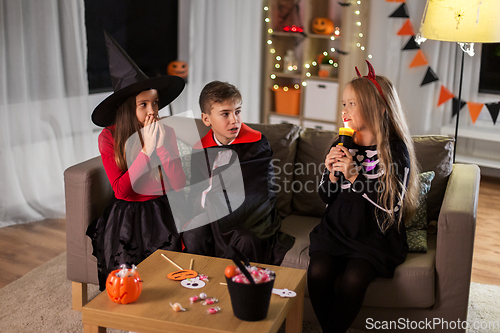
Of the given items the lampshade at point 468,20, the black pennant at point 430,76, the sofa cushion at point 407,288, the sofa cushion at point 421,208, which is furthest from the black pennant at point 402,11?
the sofa cushion at point 407,288

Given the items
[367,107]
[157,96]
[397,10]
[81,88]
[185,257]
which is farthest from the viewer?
[397,10]

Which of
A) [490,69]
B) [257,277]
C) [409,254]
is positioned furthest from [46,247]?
[490,69]

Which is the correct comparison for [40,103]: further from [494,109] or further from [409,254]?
[494,109]

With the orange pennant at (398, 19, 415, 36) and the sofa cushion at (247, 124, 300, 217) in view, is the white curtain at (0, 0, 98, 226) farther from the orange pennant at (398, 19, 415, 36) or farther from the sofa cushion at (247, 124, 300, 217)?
the orange pennant at (398, 19, 415, 36)

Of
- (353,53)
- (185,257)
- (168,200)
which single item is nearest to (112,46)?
(168,200)

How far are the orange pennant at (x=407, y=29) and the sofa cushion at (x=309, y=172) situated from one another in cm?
225

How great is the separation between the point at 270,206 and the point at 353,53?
2.66 meters

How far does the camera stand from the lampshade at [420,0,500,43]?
2352mm

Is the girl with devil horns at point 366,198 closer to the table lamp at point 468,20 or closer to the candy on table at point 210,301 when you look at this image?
the candy on table at point 210,301

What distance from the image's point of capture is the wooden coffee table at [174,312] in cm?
131

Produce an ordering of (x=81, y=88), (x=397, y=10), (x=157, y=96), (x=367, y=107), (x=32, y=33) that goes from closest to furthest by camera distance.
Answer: (x=367, y=107) → (x=157, y=96) → (x=32, y=33) → (x=81, y=88) → (x=397, y=10)

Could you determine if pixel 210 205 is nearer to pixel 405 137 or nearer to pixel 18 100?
pixel 405 137

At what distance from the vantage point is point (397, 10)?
13.5 feet

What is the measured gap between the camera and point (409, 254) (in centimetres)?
191
